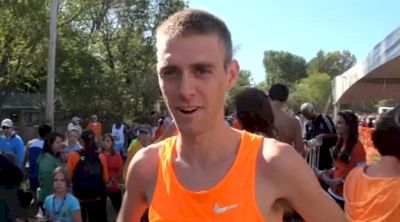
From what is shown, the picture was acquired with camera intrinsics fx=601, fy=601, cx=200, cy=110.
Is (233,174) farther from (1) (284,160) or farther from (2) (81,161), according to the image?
(2) (81,161)

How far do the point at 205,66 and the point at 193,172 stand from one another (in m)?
0.38

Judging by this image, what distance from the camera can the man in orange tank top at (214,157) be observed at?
1853 mm

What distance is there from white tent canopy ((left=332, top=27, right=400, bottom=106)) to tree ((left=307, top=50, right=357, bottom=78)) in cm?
10703

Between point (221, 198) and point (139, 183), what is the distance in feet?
1.30

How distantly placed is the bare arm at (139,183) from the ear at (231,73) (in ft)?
1.30

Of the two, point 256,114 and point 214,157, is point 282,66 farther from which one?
point 214,157

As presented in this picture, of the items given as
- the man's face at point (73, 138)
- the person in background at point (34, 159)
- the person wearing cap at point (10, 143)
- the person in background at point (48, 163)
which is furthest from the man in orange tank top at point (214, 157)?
the person wearing cap at point (10, 143)

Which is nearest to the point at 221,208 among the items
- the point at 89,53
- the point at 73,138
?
the point at 73,138

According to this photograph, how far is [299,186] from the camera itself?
6.13ft

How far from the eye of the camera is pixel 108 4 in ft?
122

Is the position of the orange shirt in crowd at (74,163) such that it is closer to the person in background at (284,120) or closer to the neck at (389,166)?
the person in background at (284,120)

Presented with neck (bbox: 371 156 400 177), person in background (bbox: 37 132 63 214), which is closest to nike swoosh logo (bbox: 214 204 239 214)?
neck (bbox: 371 156 400 177)

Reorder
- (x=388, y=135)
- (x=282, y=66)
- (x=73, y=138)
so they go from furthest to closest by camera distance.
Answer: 1. (x=282, y=66)
2. (x=73, y=138)
3. (x=388, y=135)

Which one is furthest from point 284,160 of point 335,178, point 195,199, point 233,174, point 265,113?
point 335,178
